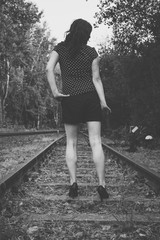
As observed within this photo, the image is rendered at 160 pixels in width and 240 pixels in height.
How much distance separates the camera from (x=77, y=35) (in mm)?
3393

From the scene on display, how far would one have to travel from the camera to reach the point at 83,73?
11.4ft

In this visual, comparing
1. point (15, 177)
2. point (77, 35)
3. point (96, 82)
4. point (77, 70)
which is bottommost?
point (15, 177)

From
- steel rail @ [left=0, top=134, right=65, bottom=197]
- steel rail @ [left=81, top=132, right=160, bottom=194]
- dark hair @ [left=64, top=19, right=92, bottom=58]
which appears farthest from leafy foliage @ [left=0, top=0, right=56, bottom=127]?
dark hair @ [left=64, top=19, right=92, bottom=58]

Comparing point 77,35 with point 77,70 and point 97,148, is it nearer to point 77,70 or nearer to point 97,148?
point 77,70

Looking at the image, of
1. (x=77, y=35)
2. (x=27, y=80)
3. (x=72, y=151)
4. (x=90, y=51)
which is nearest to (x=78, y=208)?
(x=72, y=151)

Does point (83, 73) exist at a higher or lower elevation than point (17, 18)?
lower

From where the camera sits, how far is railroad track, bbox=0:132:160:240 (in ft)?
8.16

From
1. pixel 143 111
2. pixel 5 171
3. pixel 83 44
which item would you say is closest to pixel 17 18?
pixel 143 111

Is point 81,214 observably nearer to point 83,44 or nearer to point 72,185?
point 72,185

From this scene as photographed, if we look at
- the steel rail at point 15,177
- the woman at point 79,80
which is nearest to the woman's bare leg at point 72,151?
the woman at point 79,80

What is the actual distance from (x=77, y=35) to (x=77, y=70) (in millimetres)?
362

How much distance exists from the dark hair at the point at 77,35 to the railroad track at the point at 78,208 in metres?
1.58

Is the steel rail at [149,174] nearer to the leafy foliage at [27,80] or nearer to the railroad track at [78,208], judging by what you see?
the railroad track at [78,208]

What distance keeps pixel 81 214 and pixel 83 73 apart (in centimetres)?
145
